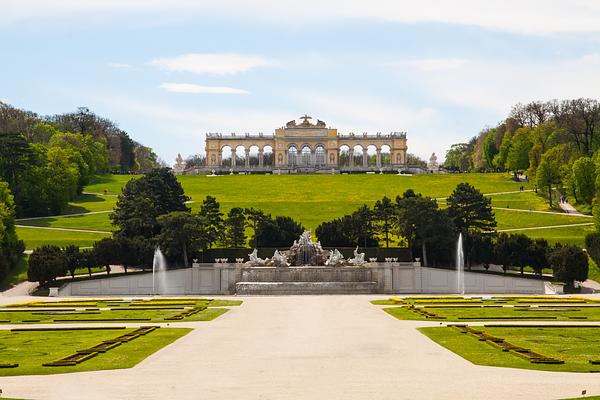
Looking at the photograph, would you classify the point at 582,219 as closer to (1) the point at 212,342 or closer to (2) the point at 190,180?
(2) the point at 190,180

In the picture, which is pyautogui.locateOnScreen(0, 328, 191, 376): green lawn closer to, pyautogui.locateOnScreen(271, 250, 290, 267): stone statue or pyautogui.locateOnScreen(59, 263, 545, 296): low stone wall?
pyautogui.locateOnScreen(59, 263, 545, 296): low stone wall

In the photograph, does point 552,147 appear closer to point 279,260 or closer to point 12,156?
point 279,260

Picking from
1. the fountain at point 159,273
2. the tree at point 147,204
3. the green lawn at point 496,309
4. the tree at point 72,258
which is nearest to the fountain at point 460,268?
the green lawn at point 496,309

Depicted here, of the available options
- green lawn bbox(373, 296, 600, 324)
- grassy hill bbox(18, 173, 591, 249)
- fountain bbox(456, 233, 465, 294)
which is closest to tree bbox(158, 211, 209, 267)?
grassy hill bbox(18, 173, 591, 249)

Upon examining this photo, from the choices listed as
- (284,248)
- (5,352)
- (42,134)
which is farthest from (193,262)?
(42,134)

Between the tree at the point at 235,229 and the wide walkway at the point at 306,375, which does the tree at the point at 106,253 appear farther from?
the wide walkway at the point at 306,375

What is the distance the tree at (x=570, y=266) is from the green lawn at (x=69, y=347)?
32.2m

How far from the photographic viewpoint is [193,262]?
64062 millimetres

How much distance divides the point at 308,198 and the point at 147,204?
104 ft

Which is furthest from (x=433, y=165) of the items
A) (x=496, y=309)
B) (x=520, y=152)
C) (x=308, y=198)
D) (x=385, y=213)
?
(x=496, y=309)

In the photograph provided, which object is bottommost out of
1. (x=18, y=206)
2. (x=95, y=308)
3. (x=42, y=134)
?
(x=95, y=308)

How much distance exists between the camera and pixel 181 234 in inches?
2515

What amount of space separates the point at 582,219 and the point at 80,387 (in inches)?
2686

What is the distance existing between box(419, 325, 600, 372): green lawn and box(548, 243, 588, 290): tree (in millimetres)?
27191
